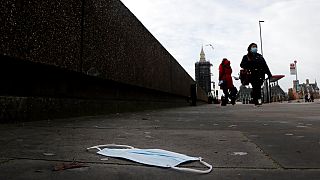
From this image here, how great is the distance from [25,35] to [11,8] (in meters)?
0.39

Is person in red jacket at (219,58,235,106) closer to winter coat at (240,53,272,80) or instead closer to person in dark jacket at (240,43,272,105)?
person in dark jacket at (240,43,272,105)

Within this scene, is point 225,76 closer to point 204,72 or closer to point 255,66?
point 255,66

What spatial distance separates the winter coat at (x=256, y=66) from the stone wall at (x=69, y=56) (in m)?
4.43

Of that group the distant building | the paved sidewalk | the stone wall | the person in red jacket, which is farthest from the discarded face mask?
the distant building

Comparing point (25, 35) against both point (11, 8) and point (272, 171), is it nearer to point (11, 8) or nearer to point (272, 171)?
point (11, 8)

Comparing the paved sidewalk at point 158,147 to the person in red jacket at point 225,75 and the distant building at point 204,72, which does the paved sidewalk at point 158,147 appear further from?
the distant building at point 204,72

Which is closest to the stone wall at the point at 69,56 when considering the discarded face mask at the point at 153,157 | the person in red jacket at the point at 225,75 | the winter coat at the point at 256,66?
the discarded face mask at the point at 153,157

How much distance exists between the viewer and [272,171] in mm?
2000

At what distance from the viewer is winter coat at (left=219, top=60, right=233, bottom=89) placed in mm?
17188

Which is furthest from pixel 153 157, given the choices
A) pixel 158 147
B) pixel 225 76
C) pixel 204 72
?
pixel 204 72

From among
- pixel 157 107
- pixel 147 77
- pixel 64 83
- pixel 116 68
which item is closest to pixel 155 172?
pixel 64 83

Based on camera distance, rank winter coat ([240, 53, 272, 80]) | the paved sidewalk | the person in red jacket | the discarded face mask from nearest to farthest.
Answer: the paved sidewalk
the discarded face mask
winter coat ([240, 53, 272, 80])
the person in red jacket

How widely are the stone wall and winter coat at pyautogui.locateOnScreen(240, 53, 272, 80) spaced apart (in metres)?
4.43

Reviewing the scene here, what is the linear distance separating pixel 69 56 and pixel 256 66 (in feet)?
27.8
